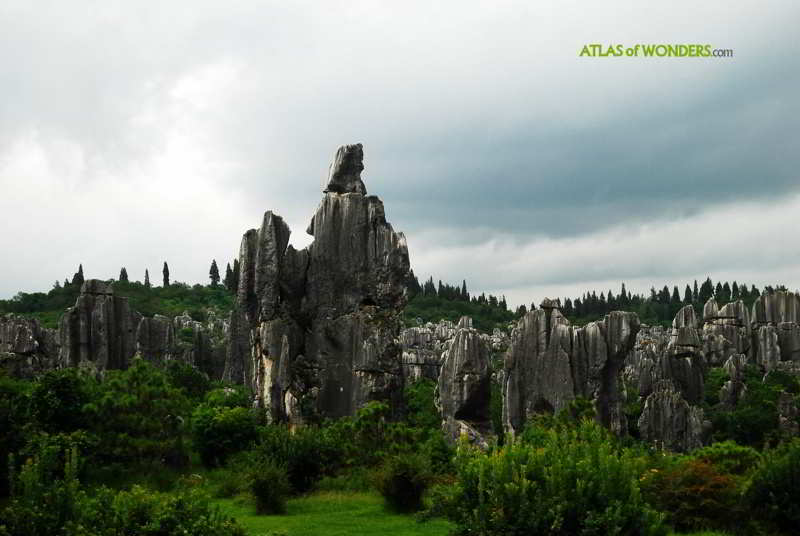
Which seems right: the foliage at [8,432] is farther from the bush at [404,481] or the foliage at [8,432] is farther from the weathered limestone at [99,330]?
the weathered limestone at [99,330]

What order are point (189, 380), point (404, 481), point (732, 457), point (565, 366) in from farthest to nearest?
1. point (189, 380)
2. point (565, 366)
3. point (732, 457)
4. point (404, 481)

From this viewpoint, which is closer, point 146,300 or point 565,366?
point 565,366

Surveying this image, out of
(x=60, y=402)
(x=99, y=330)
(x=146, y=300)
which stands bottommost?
(x=60, y=402)

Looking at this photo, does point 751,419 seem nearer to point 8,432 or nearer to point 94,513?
point 8,432

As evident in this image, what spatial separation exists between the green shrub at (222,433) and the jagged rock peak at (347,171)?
35.5ft

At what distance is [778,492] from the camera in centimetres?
2006

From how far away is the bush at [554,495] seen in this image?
15.1 m

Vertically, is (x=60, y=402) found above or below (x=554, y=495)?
above

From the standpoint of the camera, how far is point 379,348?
34875 millimetres

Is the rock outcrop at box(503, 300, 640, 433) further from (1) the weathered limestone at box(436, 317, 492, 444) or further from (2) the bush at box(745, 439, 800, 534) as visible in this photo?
(2) the bush at box(745, 439, 800, 534)

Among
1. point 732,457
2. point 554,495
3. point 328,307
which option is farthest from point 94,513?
point 328,307

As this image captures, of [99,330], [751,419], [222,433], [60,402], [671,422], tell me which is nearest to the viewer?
[60,402]

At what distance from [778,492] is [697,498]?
6.32 feet

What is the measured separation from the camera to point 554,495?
50.6 ft
